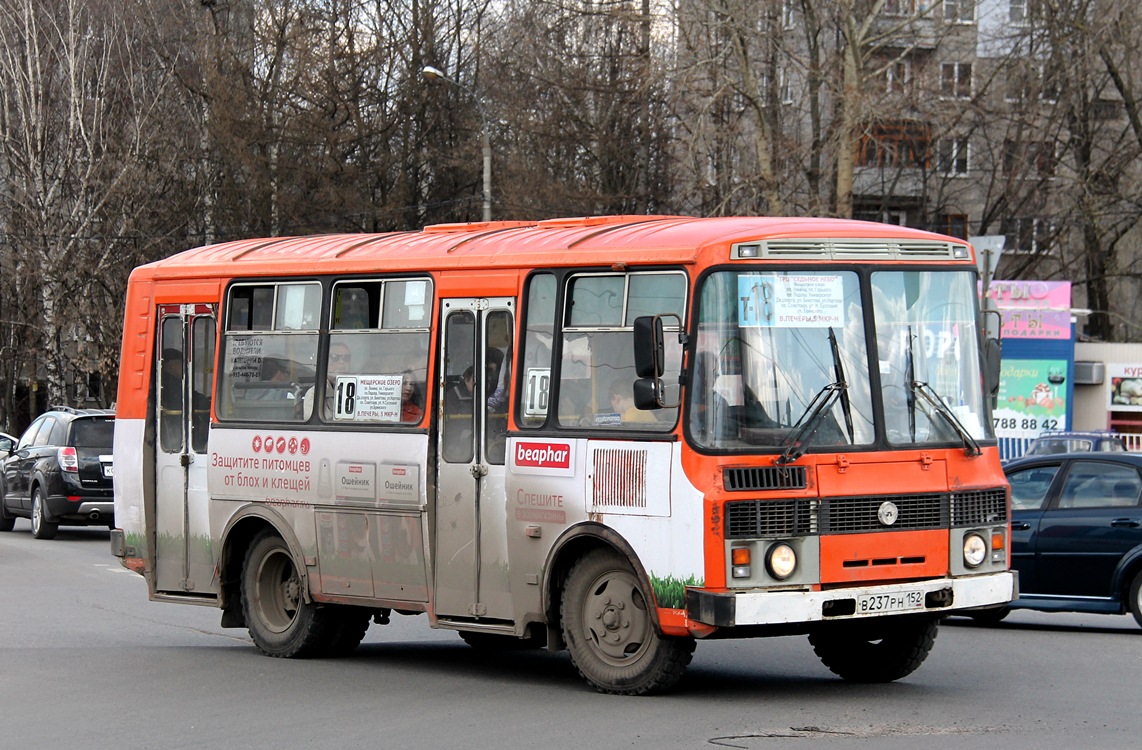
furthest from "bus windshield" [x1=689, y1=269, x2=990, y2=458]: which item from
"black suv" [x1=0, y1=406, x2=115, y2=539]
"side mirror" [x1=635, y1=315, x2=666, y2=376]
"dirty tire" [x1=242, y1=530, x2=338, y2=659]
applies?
"black suv" [x1=0, y1=406, x2=115, y2=539]

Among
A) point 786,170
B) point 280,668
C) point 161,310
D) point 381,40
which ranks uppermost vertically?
point 381,40

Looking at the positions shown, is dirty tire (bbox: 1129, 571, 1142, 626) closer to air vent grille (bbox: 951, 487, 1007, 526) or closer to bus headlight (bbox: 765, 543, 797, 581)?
air vent grille (bbox: 951, 487, 1007, 526)

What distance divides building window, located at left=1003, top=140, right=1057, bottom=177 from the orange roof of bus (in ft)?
111

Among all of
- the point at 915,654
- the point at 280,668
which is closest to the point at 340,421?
the point at 280,668

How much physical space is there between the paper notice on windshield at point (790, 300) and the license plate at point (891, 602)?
1.50 metres

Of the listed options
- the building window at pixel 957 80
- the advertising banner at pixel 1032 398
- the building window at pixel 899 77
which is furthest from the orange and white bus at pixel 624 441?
the building window at pixel 957 80

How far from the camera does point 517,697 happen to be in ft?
31.6

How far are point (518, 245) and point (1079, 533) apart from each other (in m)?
5.91

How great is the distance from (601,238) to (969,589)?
2.89 metres

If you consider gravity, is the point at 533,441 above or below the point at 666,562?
above

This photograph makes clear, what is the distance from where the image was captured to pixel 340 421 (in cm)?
1119

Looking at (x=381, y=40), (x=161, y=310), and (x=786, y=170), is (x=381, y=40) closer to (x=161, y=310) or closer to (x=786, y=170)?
(x=786, y=170)

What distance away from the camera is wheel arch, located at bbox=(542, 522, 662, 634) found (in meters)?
9.15

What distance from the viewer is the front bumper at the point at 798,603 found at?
28.2 feet
